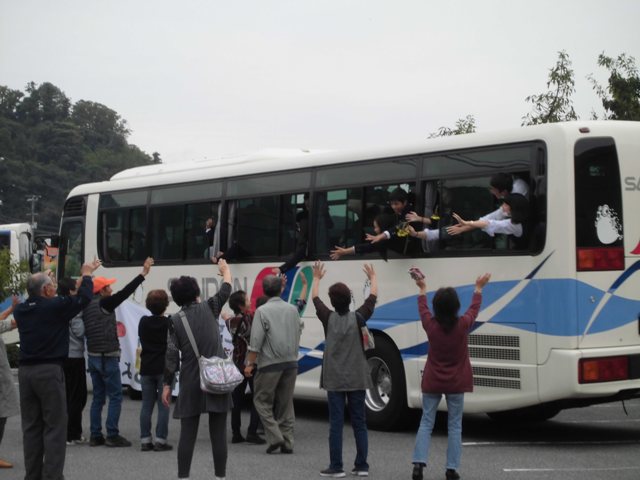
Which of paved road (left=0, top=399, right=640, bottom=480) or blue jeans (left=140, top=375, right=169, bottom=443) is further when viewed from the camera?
blue jeans (left=140, top=375, right=169, bottom=443)

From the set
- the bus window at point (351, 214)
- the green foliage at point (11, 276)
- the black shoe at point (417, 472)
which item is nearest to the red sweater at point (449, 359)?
the black shoe at point (417, 472)

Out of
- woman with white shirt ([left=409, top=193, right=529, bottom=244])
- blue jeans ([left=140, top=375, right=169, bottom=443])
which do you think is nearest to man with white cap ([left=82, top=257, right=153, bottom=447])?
blue jeans ([left=140, top=375, right=169, bottom=443])

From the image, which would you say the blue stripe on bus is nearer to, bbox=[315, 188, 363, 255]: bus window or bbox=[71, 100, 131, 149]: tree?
bbox=[315, 188, 363, 255]: bus window

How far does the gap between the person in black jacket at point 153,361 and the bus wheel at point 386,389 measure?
264 cm

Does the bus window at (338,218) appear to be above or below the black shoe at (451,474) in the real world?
above

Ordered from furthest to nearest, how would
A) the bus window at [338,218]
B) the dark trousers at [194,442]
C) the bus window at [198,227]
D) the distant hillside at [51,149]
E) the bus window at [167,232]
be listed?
the distant hillside at [51,149]
the bus window at [167,232]
the bus window at [198,227]
the bus window at [338,218]
the dark trousers at [194,442]

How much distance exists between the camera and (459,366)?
31.8 ft

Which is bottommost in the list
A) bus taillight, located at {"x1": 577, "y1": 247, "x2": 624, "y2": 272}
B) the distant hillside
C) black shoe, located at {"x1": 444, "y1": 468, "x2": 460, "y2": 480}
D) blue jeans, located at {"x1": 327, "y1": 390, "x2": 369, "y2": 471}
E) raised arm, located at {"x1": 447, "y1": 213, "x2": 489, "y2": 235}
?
black shoe, located at {"x1": 444, "y1": 468, "x2": 460, "y2": 480}

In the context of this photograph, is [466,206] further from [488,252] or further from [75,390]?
[75,390]

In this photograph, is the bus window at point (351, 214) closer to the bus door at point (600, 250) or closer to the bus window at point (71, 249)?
the bus door at point (600, 250)

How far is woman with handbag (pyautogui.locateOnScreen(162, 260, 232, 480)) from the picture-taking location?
8.97 metres

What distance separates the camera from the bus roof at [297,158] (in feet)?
39.1

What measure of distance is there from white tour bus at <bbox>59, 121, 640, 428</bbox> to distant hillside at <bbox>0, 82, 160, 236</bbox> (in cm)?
9011

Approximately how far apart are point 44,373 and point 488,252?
513 cm
